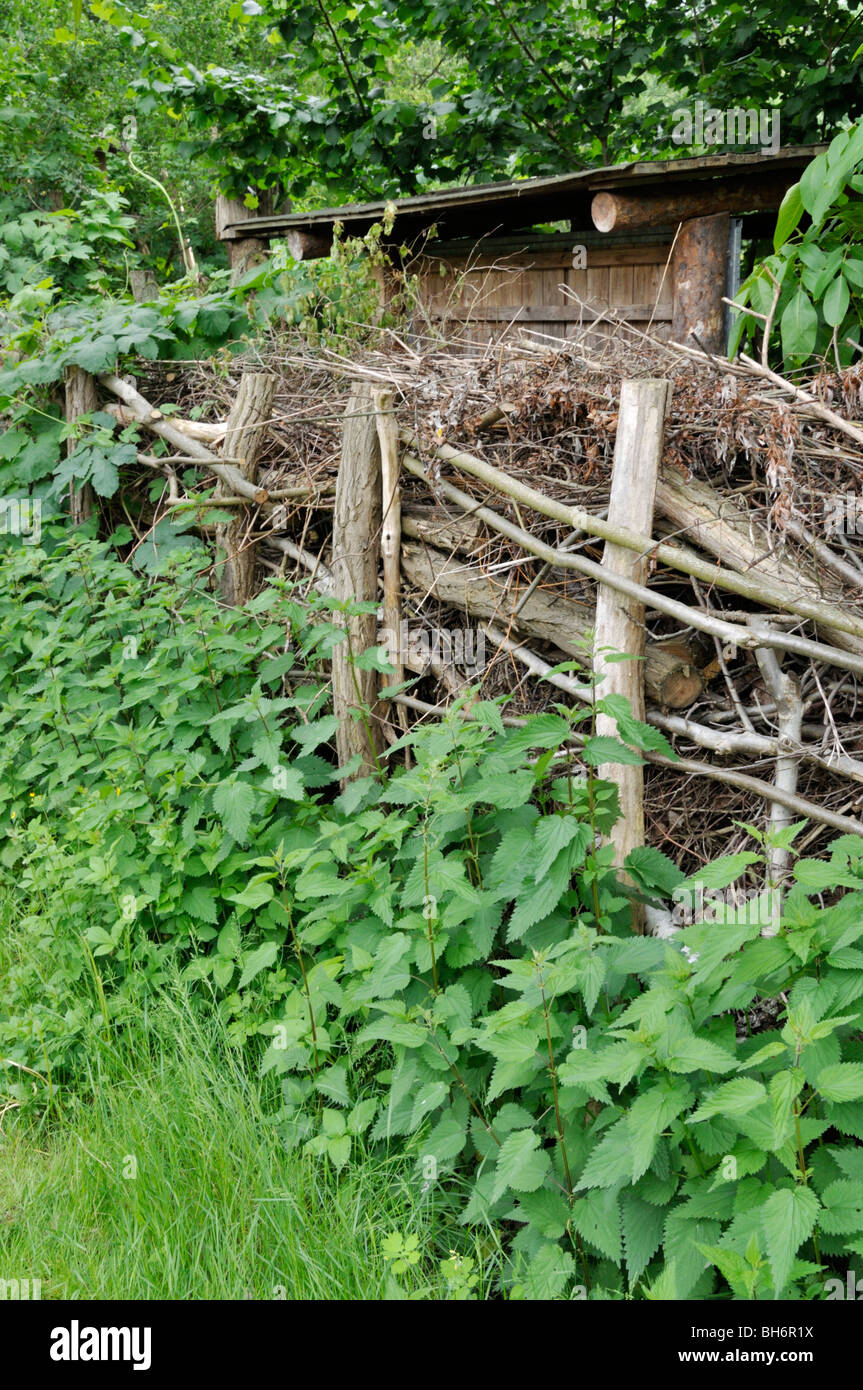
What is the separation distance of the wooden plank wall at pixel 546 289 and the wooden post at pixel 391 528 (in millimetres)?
2110

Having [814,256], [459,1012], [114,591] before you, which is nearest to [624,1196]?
[459,1012]

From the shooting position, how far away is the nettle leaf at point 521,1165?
2232 mm

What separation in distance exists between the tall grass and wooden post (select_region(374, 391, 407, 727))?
1.50 m

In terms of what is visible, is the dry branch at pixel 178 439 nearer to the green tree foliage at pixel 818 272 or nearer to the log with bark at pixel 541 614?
the log with bark at pixel 541 614

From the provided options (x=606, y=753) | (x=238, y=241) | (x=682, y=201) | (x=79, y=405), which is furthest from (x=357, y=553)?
(x=238, y=241)

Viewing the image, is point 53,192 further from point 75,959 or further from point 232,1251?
point 232,1251

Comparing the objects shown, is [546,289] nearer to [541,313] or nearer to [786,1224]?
[541,313]

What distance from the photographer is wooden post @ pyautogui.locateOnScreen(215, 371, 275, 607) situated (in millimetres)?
4426

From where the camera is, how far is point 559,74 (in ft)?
27.5

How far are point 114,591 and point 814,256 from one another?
320 centimetres

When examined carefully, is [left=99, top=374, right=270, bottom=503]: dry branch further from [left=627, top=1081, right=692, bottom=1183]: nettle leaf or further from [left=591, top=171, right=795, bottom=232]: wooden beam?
[left=627, top=1081, right=692, bottom=1183]: nettle leaf

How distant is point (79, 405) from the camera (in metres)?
5.09

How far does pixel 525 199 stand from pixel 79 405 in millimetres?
2955

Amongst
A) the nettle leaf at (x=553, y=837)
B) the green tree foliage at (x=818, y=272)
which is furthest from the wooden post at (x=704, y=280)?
the nettle leaf at (x=553, y=837)
